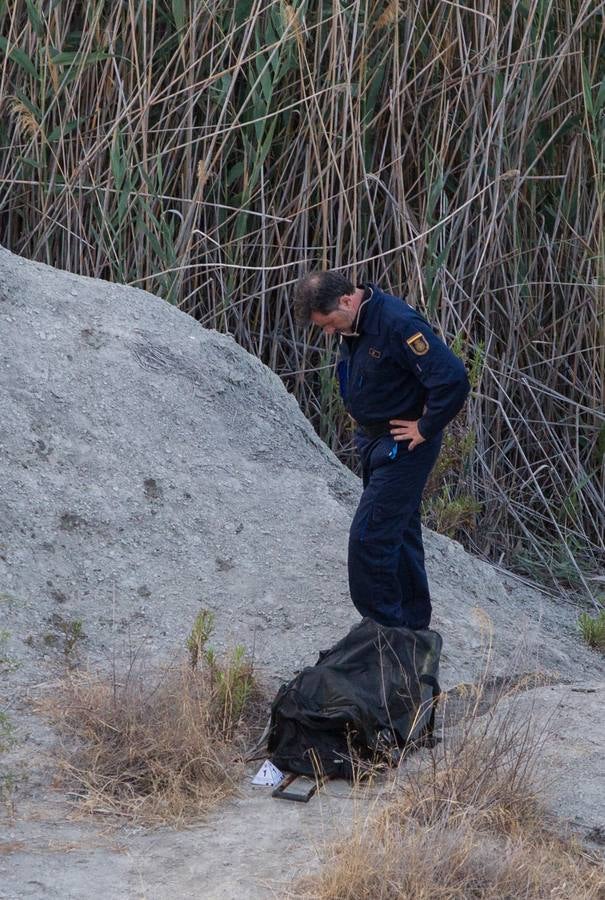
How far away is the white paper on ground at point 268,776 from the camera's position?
324 cm

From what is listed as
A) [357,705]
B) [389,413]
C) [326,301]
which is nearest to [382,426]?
[389,413]

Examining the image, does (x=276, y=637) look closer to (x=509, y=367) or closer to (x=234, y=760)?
(x=234, y=760)

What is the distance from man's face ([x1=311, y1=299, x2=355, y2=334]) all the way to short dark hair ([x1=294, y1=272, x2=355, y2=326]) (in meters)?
0.01

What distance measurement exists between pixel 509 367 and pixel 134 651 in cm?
260

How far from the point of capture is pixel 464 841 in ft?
8.82

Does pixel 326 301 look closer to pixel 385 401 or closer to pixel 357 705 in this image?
pixel 385 401

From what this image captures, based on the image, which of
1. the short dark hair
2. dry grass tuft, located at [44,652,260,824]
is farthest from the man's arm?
dry grass tuft, located at [44,652,260,824]

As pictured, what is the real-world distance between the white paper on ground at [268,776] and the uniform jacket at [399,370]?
3.34ft

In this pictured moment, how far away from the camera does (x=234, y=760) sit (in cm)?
333

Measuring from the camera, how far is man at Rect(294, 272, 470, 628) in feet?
11.5

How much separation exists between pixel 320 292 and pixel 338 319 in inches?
3.9

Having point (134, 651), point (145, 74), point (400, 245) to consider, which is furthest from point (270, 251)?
point (134, 651)

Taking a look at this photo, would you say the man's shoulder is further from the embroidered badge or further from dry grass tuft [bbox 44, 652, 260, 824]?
dry grass tuft [bbox 44, 652, 260, 824]

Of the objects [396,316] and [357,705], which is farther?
[396,316]
